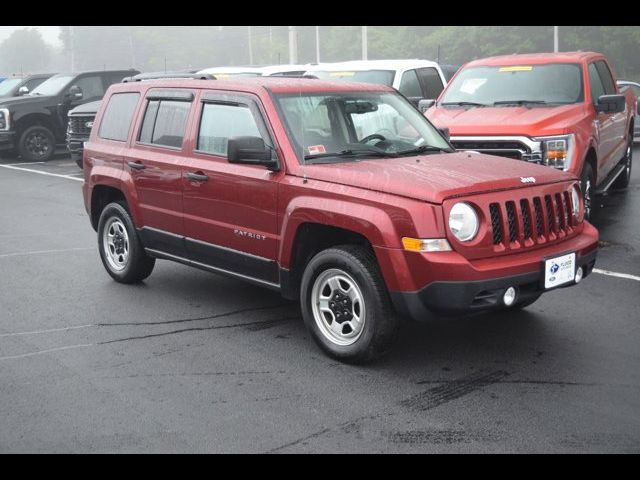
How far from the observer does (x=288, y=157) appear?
5816 millimetres

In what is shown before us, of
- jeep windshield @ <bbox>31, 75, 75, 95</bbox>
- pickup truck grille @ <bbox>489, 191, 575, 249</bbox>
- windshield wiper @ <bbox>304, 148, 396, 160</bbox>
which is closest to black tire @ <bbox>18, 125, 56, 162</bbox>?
jeep windshield @ <bbox>31, 75, 75, 95</bbox>

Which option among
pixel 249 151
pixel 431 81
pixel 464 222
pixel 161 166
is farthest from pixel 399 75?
pixel 464 222

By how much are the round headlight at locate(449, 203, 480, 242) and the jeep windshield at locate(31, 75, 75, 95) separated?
16417 mm

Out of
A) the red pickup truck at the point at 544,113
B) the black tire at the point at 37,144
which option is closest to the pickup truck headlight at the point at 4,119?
the black tire at the point at 37,144

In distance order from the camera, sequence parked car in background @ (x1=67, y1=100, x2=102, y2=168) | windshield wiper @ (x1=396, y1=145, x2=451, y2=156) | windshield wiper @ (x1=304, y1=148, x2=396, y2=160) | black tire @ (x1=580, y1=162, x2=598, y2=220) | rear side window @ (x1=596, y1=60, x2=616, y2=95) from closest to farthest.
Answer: windshield wiper @ (x1=304, y1=148, x2=396, y2=160) → windshield wiper @ (x1=396, y1=145, x2=451, y2=156) → black tire @ (x1=580, y1=162, x2=598, y2=220) → rear side window @ (x1=596, y1=60, x2=616, y2=95) → parked car in background @ (x1=67, y1=100, x2=102, y2=168)

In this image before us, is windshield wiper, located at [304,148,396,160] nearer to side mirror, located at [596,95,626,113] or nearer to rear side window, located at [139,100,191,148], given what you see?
rear side window, located at [139,100,191,148]

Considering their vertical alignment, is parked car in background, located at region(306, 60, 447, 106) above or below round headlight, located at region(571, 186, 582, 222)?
above

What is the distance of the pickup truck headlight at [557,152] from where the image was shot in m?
9.08

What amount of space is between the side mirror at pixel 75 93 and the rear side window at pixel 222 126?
13.5 metres

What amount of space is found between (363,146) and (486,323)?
1.57 metres

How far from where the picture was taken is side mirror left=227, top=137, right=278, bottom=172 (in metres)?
5.73

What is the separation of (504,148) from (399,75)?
4683 mm
